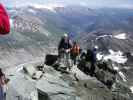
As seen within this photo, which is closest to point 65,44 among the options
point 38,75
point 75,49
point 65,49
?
point 65,49

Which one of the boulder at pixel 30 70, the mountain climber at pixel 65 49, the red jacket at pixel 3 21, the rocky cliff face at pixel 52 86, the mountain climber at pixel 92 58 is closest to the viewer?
the red jacket at pixel 3 21

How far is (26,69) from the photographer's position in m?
37.7

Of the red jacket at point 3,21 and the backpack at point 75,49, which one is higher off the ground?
the red jacket at point 3,21

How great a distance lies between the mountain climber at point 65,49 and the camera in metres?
40.6

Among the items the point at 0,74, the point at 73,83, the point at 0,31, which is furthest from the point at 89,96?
the point at 0,31

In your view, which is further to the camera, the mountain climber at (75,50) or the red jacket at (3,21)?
the mountain climber at (75,50)

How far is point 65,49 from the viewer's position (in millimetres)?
42094

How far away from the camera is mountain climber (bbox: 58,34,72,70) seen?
4063 centimetres

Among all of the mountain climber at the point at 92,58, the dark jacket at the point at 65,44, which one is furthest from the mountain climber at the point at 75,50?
the mountain climber at the point at 92,58

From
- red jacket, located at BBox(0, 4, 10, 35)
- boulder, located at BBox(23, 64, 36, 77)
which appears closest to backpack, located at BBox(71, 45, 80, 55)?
boulder, located at BBox(23, 64, 36, 77)

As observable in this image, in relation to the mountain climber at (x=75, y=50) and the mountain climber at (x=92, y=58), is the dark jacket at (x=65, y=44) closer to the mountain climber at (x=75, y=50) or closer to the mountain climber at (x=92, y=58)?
the mountain climber at (x=75, y=50)

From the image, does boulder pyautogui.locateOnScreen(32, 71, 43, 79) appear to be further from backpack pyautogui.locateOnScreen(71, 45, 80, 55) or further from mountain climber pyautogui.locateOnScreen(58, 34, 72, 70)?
backpack pyautogui.locateOnScreen(71, 45, 80, 55)

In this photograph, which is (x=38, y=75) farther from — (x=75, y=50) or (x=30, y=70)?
(x=75, y=50)

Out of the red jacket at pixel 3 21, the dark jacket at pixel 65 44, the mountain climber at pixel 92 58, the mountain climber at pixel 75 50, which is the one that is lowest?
the mountain climber at pixel 92 58
